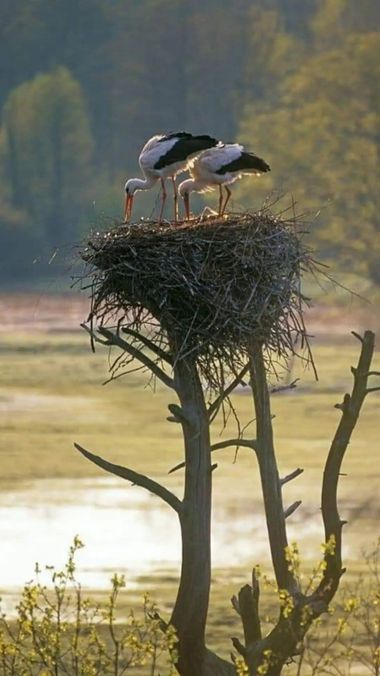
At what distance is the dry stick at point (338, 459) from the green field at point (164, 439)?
4344 millimetres

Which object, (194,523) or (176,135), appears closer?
(194,523)

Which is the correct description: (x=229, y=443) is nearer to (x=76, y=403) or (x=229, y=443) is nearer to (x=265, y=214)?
(x=265, y=214)

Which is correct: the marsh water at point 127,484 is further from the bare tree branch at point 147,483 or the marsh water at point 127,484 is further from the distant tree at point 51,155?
the distant tree at point 51,155

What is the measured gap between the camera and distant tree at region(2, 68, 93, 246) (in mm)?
64438

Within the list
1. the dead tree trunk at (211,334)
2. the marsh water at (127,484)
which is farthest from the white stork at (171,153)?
the marsh water at (127,484)

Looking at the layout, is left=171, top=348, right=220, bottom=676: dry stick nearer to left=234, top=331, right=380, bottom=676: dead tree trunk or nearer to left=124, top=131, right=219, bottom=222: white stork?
left=234, top=331, right=380, bottom=676: dead tree trunk

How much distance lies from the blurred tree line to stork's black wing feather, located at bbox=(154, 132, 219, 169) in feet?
104

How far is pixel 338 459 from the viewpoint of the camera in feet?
30.6

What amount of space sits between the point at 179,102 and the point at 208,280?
63.3 meters

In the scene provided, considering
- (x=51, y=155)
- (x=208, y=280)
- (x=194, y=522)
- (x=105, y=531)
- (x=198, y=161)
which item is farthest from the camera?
(x=51, y=155)

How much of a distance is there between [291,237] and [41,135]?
56.6 metres

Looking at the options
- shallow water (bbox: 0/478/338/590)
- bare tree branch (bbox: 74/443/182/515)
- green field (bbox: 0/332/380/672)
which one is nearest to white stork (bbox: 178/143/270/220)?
bare tree branch (bbox: 74/443/182/515)

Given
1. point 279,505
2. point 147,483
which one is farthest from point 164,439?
point 147,483

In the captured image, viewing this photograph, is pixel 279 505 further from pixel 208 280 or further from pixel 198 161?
pixel 198 161
